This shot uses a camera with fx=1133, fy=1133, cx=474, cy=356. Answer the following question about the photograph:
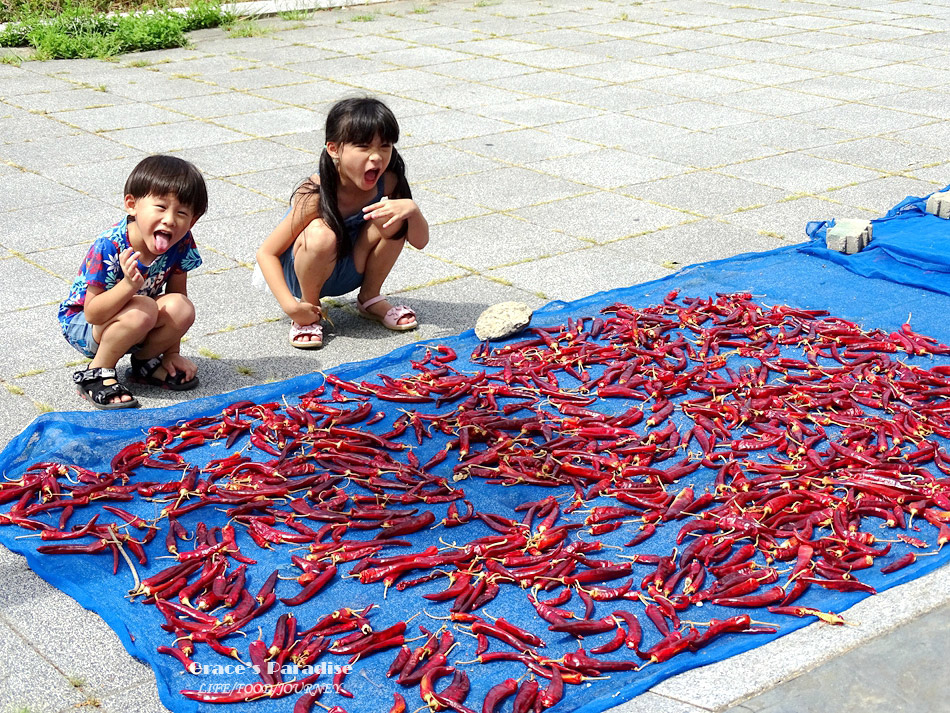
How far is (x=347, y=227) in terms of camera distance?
5.91 metres

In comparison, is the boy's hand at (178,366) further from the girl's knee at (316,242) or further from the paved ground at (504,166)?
the girl's knee at (316,242)

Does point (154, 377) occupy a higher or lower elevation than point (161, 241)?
lower

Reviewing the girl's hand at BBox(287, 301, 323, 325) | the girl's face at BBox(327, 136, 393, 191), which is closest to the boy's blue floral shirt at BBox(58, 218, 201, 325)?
the girl's hand at BBox(287, 301, 323, 325)

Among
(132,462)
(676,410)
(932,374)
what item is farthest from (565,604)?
(932,374)

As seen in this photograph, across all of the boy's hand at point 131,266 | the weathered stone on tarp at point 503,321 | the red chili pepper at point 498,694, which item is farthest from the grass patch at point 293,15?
the red chili pepper at point 498,694

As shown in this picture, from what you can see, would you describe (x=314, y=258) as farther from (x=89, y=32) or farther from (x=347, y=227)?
(x=89, y=32)

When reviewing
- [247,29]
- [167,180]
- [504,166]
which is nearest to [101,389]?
[167,180]

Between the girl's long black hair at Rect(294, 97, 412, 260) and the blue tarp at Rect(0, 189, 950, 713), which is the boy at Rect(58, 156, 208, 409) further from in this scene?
the girl's long black hair at Rect(294, 97, 412, 260)

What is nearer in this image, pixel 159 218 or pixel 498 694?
pixel 498 694

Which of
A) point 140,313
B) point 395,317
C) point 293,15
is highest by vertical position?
point 293,15

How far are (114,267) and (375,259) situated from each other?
1.49m

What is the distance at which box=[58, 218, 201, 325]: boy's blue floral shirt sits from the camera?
4.93 metres

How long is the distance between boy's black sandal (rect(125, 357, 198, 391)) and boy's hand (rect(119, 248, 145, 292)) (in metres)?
0.59

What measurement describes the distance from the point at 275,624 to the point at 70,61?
10482 millimetres
